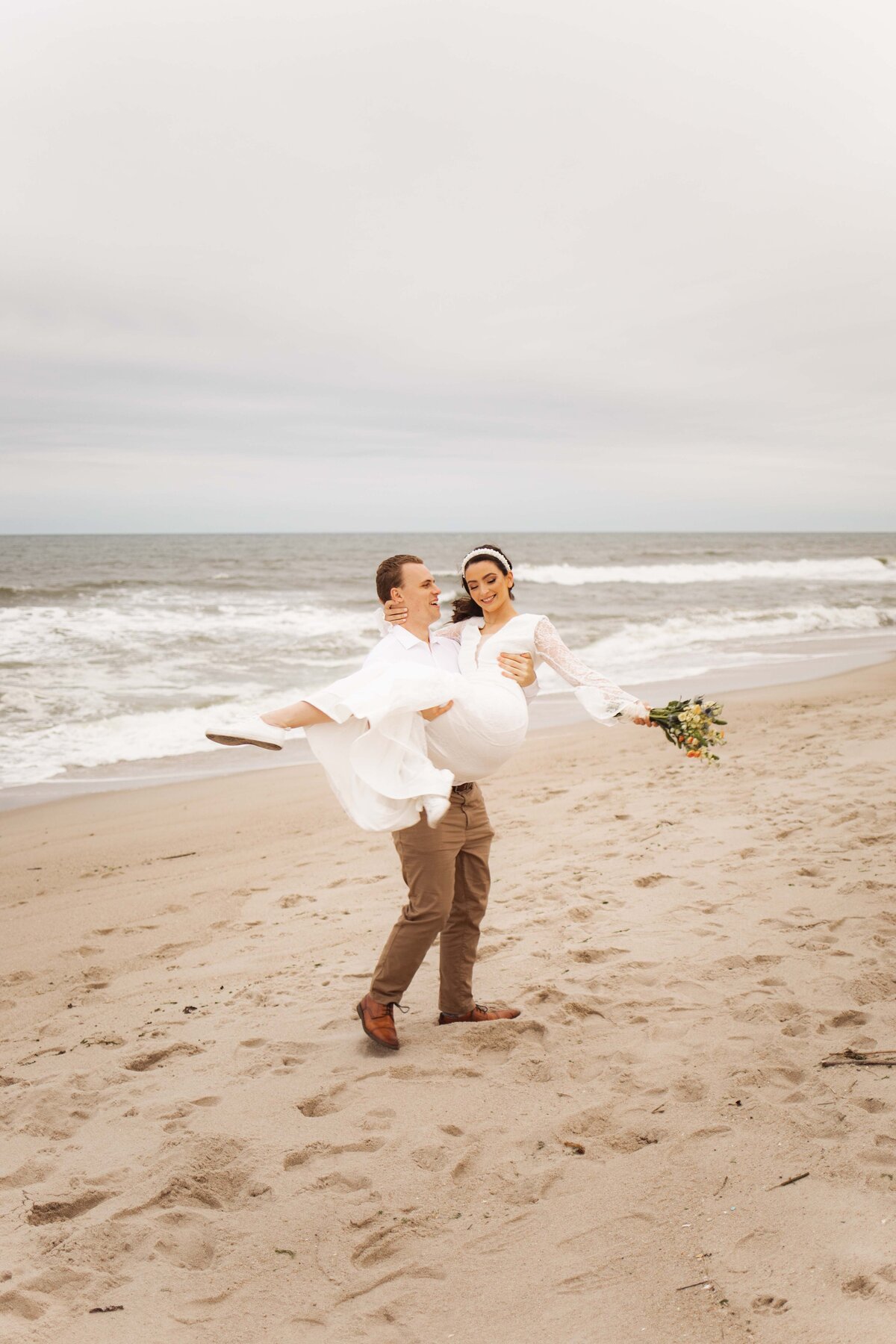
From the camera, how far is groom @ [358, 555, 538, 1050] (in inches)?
146

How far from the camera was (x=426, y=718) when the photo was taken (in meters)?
3.53

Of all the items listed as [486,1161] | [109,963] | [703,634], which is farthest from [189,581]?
[486,1161]

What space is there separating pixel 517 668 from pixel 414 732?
0.57m

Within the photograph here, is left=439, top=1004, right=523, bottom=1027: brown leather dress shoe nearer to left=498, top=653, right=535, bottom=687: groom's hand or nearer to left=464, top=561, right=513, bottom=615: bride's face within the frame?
left=498, top=653, right=535, bottom=687: groom's hand

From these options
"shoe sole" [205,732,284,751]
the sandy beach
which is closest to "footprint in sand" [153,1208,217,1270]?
the sandy beach

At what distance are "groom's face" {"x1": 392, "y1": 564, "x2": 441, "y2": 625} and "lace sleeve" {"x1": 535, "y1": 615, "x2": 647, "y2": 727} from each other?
19.2 inches

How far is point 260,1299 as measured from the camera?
8.42ft

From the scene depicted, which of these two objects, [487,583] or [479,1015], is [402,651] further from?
[479,1015]

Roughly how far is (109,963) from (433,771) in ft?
8.73

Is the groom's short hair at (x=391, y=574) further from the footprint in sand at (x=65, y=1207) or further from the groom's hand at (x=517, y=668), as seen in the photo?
the footprint in sand at (x=65, y=1207)

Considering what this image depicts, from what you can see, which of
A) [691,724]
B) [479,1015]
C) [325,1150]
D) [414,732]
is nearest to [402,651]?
[414,732]

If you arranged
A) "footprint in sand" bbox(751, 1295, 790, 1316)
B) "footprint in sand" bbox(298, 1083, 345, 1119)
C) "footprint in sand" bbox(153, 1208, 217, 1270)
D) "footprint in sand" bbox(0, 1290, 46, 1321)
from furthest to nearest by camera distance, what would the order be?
1. "footprint in sand" bbox(298, 1083, 345, 1119)
2. "footprint in sand" bbox(153, 1208, 217, 1270)
3. "footprint in sand" bbox(0, 1290, 46, 1321)
4. "footprint in sand" bbox(751, 1295, 790, 1316)

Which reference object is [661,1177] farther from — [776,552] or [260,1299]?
[776,552]

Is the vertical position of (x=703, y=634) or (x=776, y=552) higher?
(x=776, y=552)
